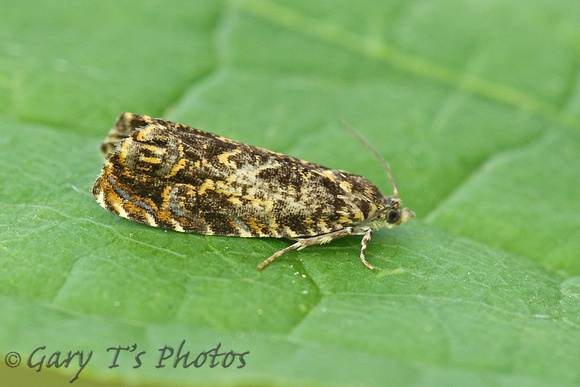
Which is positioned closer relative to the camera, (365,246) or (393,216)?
(365,246)

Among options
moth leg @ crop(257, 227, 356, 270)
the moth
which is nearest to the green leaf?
moth leg @ crop(257, 227, 356, 270)

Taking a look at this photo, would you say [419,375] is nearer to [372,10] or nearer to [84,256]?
[84,256]

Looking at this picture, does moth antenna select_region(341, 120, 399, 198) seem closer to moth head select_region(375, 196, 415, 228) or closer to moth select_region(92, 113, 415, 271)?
moth head select_region(375, 196, 415, 228)

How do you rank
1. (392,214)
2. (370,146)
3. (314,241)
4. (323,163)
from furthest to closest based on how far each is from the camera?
(323,163)
(370,146)
(392,214)
(314,241)

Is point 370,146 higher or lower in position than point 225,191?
higher

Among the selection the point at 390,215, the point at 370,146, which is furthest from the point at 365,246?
the point at 370,146

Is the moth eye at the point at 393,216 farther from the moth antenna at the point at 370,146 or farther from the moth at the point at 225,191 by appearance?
the moth antenna at the point at 370,146

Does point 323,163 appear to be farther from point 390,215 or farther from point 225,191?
point 225,191
